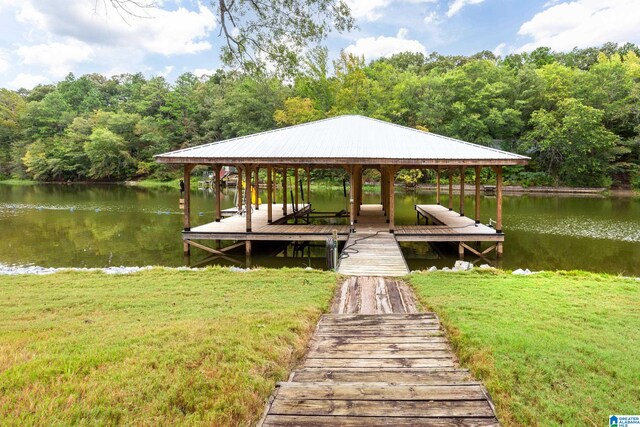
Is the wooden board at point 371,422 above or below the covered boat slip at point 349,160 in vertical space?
below

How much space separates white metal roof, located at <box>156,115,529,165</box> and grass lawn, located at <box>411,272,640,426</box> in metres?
5.67

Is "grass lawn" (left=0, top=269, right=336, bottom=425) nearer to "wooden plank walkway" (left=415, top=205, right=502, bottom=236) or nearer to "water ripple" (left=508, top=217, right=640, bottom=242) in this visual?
"wooden plank walkway" (left=415, top=205, right=502, bottom=236)

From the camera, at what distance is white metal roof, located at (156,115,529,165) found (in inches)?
457

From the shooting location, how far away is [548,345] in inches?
151

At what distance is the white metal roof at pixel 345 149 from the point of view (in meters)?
11.6

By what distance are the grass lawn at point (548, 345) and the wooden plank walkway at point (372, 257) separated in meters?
1.52

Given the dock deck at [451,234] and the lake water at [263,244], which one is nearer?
the lake water at [263,244]

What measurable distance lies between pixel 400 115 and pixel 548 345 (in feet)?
132

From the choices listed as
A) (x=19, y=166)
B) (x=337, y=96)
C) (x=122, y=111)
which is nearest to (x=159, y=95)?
Result: (x=122, y=111)

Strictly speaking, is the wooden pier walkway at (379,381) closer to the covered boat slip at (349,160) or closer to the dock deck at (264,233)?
the covered boat slip at (349,160)

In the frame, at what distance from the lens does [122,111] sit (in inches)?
2119

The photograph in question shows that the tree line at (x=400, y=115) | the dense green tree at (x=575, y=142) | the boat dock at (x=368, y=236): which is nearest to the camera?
the boat dock at (x=368, y=236)

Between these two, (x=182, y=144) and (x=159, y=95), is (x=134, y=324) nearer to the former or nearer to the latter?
(x=182, y=144)

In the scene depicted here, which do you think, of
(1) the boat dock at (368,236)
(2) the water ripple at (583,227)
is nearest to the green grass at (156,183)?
(1) the boat dock at (368,236)
